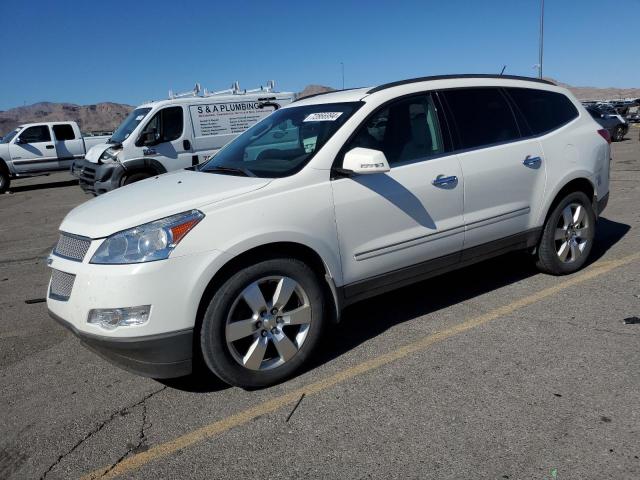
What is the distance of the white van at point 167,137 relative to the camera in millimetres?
10414

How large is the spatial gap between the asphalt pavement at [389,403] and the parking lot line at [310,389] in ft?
0.03

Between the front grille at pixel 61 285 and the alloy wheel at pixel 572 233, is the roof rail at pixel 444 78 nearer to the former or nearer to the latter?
the alloy wheel at pixel 572 233

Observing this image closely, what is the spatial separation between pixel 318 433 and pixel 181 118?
30.1ft

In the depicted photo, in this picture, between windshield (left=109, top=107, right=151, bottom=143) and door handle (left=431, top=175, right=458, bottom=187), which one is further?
windshield (left=109, top=107, right=151, bottom=143)

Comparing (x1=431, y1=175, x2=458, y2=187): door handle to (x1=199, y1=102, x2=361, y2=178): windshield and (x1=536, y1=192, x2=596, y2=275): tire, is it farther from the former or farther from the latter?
(x1=536, y1=192, x2=596, y2=275): tire

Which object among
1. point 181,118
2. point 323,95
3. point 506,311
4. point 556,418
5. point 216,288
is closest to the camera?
point 556,418

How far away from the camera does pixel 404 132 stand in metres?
4.00

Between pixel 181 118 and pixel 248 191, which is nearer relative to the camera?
pixel 248 191

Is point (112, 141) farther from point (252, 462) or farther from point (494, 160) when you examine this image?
point (252, 462)

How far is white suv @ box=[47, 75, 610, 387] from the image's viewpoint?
3.03 metres

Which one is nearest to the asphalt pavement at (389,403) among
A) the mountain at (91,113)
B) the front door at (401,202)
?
the front door at (401,202)

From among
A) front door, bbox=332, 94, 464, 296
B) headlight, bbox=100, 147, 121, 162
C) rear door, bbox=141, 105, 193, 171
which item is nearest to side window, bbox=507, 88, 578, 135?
front door, bbox=332, 94, 464, 296

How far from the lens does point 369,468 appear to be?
257 cm

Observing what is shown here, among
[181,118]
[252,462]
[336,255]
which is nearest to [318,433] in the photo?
[252,462]
